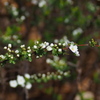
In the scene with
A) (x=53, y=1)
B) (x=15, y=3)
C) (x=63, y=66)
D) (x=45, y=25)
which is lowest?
(x=63, y=66)

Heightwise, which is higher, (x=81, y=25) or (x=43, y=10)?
(x=43, y=10)

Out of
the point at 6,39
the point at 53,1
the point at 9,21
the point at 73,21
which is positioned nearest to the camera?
the point at 6,39

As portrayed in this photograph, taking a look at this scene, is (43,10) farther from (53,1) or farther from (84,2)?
(84,2)

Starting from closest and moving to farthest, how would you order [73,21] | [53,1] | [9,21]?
[53,1] → [73,21] → [9,21]

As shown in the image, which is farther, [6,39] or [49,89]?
[49,89]

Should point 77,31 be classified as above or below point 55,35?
below

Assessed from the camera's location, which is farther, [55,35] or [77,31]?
[55,35]

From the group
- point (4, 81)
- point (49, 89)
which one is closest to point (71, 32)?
point (49, 89)
